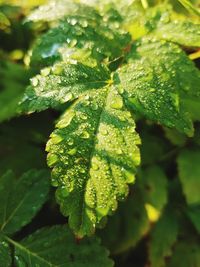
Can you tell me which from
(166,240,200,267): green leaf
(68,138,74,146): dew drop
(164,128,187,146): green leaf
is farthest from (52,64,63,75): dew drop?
(166,240,200,267): green leaf

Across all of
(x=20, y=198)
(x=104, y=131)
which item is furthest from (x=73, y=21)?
(x=20, y=198)

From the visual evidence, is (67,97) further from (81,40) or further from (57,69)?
(81,40)

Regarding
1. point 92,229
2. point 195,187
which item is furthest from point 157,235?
point 92,229

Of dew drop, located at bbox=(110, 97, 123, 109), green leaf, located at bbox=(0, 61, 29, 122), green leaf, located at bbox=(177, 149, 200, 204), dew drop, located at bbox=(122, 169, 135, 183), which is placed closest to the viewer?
dew drop, located at bbox=(122, 169, 135, 183)

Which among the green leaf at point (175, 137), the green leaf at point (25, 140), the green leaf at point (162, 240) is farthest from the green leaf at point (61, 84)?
the green leaf at point (162, 240)

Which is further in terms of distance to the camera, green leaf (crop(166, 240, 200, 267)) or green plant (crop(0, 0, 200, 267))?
green leaf (crop(166, 240, 200, 267))

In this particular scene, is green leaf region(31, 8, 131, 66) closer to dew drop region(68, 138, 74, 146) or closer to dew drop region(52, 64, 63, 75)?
dew drop region(52, 64, 63, 75)

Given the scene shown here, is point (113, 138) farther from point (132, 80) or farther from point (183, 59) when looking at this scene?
point (183, 59)
